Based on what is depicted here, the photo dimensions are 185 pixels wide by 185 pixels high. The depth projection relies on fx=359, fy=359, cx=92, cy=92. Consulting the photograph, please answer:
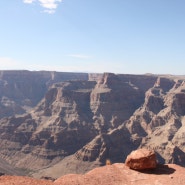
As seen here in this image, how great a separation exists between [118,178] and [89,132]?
132m

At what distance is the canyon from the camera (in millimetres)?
131375

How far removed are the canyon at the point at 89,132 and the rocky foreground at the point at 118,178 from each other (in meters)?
88.5

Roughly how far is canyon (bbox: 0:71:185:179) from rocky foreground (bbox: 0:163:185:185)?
88.5 meters

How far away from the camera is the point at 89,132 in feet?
531

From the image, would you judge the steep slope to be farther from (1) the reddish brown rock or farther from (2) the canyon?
(1) the reddish brown rock

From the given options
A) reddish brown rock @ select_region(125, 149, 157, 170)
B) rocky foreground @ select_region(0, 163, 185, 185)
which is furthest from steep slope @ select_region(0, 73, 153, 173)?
rocky foreground @ select_region(0, 163, 185, 185)

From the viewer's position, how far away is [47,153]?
147m

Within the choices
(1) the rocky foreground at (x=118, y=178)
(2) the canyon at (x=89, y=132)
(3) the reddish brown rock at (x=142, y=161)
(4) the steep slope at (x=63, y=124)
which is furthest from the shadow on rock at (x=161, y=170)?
(4) the steep slope at (x=63, y=124)

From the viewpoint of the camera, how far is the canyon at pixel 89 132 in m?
131

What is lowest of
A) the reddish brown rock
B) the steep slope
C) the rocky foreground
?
the steep slope

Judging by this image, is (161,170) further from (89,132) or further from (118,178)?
(89,132)

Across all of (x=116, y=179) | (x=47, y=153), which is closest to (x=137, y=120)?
(x=47, y=153)

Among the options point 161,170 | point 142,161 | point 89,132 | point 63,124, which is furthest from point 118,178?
point 63,124

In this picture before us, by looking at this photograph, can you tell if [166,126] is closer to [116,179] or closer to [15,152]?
[15,152]
